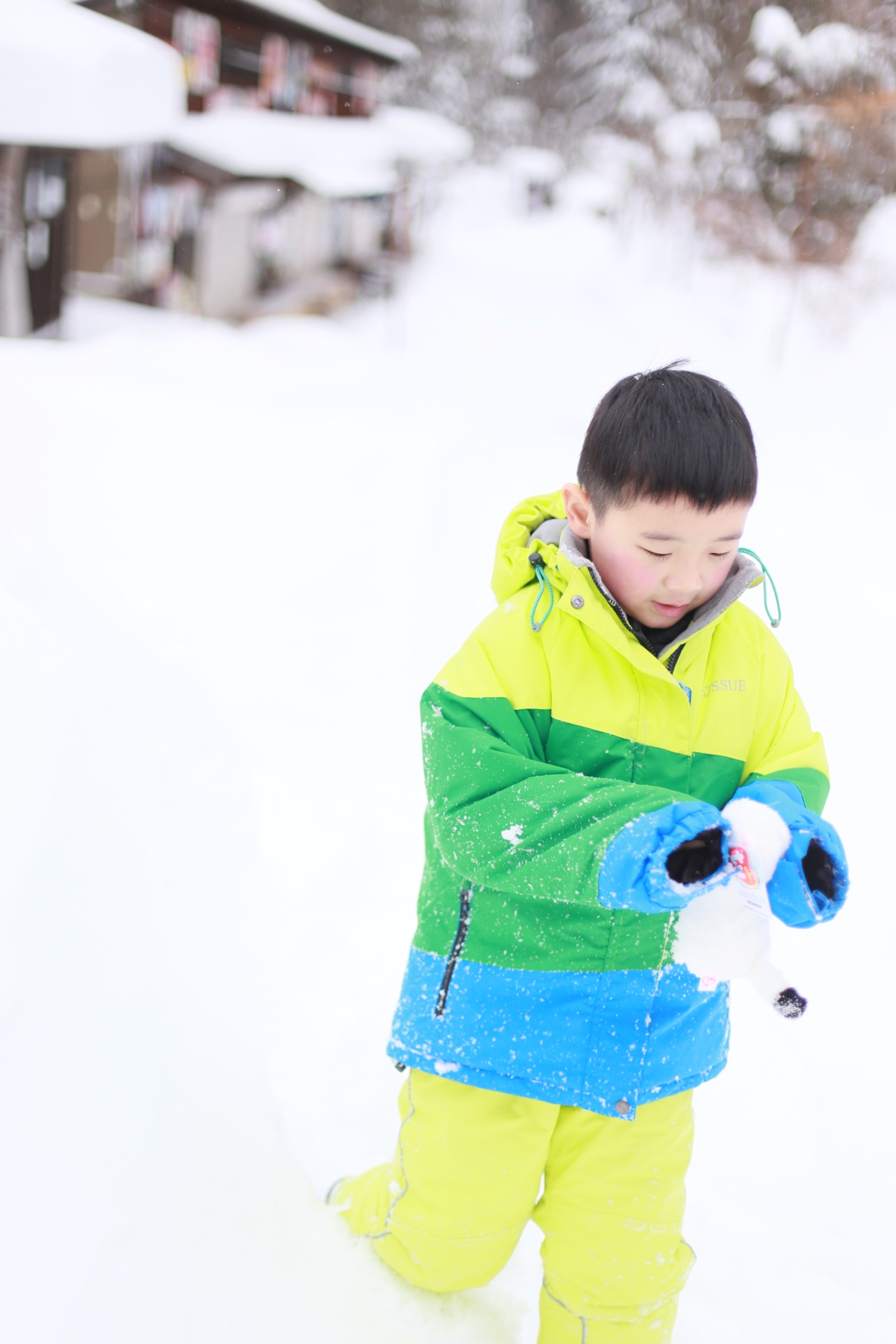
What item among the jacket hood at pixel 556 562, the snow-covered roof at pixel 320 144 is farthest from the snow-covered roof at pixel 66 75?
the jacket hood at pixel 556 562

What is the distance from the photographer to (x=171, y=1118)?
5.91 ft

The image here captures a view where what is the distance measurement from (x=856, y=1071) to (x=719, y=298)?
46.2 ft

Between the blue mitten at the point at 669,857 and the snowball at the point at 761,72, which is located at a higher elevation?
the snowball at the point at 761,72

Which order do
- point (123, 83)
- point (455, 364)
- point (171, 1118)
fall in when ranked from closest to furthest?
point (171, 1118)
point (123, 83)
point (455, 364)

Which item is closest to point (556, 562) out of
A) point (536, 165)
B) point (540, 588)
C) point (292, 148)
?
point (540, 588)

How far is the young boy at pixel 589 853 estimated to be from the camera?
1353mm

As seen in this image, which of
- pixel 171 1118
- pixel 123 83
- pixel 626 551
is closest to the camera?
pixel 626 551

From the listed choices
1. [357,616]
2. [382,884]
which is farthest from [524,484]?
[382,884]

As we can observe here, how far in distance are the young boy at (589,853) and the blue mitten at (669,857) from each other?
2.0 inches

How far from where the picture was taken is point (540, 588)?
1485mm

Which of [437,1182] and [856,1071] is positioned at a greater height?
[437,1182]

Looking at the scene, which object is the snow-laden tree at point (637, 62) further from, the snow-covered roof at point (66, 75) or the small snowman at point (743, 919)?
the small snowman at point (743, 919)

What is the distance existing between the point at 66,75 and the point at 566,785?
7.23 meters

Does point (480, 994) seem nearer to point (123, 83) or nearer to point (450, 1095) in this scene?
point (450, 1095)
